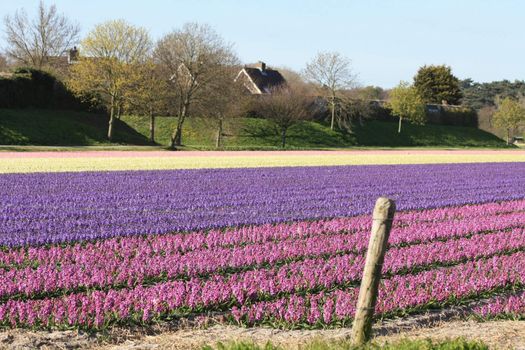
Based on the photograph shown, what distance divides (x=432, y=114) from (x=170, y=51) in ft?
165

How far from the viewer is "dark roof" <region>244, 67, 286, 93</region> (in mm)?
90688

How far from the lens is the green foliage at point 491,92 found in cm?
15638

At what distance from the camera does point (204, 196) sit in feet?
66.1

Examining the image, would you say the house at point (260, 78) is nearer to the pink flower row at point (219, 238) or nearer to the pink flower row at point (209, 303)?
the pink flower row at point (219, 238)

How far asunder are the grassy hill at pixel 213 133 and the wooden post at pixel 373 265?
44.1 m

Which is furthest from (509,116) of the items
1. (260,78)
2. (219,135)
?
(219,135)

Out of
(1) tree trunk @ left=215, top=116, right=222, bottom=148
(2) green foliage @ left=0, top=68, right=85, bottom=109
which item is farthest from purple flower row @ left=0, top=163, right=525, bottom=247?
(2) green foliage @ left=0, top=68, right=85, bottom=109

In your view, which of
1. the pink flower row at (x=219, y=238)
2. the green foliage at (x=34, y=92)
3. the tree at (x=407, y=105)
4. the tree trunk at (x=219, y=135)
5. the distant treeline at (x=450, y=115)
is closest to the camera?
the pink flower row at (x=219, y=238)

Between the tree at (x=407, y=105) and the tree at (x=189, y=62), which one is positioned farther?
the tree at (x=407, y=105)

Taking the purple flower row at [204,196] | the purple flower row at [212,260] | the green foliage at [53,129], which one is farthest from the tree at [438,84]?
the purple flower row at [212,260]

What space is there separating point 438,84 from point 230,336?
A: 113 m

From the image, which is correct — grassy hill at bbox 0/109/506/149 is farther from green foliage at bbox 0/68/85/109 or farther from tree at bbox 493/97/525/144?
tree at bbox 493/97/525/144

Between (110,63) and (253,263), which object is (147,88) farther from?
(253,263)

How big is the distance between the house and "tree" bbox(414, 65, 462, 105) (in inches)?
1220
